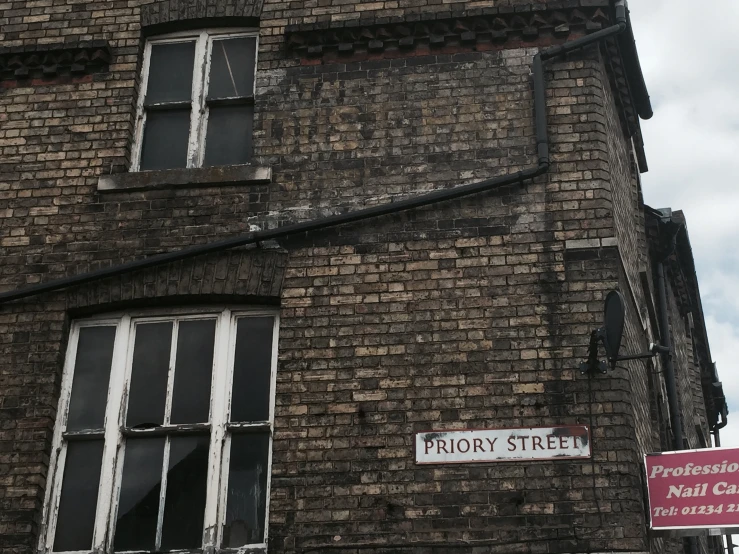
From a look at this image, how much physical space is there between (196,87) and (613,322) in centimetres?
469

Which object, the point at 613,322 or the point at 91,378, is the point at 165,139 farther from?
the point at 613,322

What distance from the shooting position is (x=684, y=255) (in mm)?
15109

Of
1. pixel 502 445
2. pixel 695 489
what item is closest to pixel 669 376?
pixel 695 489

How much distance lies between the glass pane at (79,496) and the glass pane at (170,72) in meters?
3.47

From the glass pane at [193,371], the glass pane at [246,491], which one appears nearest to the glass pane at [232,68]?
the glass pane at [193,371]

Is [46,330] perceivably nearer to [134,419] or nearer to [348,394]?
[134,419]

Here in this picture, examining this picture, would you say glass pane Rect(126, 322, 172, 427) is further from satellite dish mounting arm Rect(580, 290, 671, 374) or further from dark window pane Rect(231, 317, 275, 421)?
satellite dish mounting arm Rect(580, 290, 671, 374)

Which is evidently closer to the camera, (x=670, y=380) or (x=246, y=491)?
(x=246, y=491)

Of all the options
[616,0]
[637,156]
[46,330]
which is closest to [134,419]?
[46,330]

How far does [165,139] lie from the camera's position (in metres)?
10.1

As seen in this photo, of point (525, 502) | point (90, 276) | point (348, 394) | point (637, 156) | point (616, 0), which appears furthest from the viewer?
point (637, 156)

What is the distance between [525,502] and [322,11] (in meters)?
5.10

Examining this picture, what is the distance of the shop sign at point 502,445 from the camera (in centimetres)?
798

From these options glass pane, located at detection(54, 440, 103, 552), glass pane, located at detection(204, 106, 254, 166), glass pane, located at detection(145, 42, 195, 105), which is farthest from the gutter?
glass pane, located at detection(145, 42, 195, 105)
